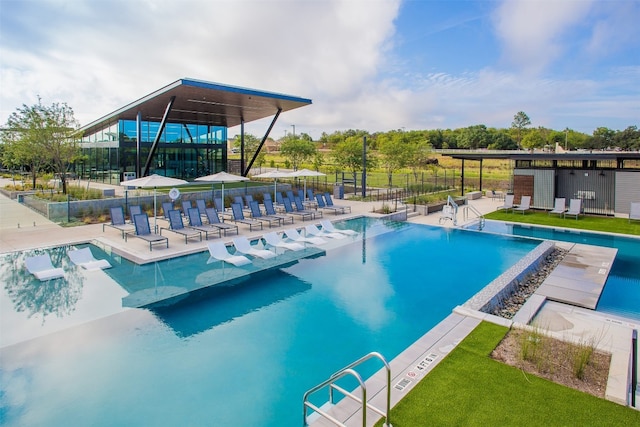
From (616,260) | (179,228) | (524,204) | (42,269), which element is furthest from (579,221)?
(42,269)

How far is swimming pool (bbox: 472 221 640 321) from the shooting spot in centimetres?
775

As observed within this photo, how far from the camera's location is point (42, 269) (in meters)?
8.97

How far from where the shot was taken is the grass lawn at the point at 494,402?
4059mm

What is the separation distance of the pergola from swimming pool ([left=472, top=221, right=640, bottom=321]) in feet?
38.9

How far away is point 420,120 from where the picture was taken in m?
69.4

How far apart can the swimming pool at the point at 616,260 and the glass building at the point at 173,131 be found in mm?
12632

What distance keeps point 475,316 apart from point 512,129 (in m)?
83.1

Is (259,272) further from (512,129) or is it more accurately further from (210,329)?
(512,129)

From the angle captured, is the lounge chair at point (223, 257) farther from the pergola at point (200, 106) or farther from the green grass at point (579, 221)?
the green grass at point (579, 221)

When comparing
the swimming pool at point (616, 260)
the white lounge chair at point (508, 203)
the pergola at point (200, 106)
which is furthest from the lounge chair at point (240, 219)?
the white lounge chair at point (508, 203)

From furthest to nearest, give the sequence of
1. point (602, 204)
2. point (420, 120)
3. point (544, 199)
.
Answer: point (420, 120) → point (544, 199) → point (602, 204)

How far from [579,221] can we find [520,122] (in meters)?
68.1

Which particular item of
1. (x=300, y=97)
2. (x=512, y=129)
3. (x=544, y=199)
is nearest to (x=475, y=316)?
(x=544, y=199)

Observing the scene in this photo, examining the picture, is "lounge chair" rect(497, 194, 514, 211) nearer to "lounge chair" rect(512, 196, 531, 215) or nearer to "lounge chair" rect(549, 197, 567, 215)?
"lounge chair" rect(512, 196, 531, 215)
